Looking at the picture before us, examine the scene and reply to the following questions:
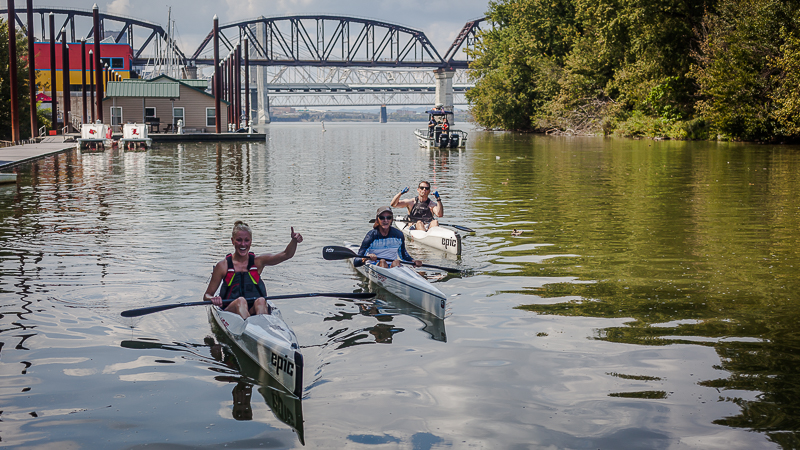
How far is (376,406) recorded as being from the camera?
6.52 m

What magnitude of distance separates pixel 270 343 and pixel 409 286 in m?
3.21

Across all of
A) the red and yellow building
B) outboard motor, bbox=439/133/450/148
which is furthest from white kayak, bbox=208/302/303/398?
the red and yellow building

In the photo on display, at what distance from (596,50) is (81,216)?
55.4 meters

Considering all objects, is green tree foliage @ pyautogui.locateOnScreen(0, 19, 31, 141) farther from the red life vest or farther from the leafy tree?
the leafy tree

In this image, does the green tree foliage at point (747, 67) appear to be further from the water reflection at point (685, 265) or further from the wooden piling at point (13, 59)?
the wooden piling at point (13, 59)

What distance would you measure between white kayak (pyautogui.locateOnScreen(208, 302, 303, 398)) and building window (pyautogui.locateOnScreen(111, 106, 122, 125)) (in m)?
59.0

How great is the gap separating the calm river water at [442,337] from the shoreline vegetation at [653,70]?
1177 inches

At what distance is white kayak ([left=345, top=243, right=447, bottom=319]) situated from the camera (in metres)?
9.37

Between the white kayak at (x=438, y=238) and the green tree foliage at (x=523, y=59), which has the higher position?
the green tree foliage at (x=523, y=59)

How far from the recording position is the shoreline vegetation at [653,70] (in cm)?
Answer: 4497

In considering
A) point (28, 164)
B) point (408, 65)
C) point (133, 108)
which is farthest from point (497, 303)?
point (408, 65)

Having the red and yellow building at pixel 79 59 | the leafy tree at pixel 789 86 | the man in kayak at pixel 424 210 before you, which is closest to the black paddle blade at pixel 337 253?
the man in kayak at pixel 424 210

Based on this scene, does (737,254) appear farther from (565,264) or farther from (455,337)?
(455,337)

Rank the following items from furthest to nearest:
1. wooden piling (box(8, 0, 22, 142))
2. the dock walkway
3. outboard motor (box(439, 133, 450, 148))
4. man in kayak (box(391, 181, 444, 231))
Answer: outboard motor (box(439, 133, 450, 148)) → wooden piling (box(8, 0, 22, 142)) → the dock walkway → man in kayak (box(391, 181, 444, 231))
